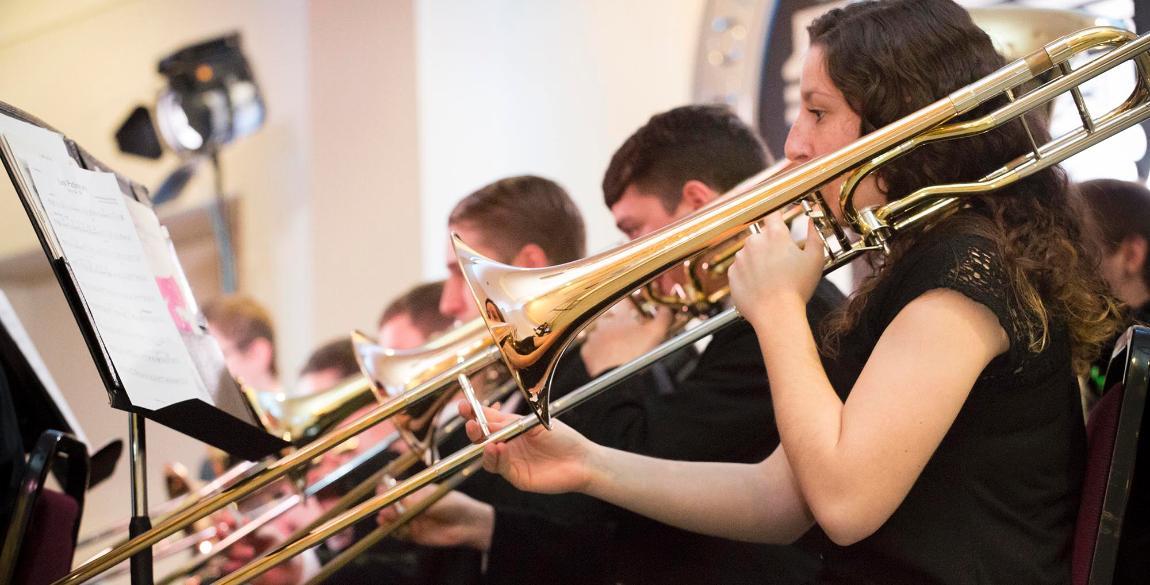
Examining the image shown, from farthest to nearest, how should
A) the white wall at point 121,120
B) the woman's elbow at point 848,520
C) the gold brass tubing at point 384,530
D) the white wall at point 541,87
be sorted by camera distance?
the white wall at point 121,120, the white wall at point 541,87, the gold brass tubing at point 384,530, the woman's elbow at point 848,520

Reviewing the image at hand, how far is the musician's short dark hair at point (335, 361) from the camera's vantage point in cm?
303

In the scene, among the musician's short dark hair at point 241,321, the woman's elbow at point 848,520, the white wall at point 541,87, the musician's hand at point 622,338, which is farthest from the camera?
the musician's short dark hair at point 241,321

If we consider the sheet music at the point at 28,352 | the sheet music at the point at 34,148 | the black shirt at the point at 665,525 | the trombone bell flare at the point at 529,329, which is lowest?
the black shirt at the point at 665,525

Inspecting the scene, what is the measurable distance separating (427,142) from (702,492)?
2458 mm

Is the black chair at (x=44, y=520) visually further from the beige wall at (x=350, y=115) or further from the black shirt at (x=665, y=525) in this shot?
the beige wall at (x=350, y=115)

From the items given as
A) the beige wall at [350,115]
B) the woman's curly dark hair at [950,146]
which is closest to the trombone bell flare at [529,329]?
the woman's curly dark hair at [950,146]

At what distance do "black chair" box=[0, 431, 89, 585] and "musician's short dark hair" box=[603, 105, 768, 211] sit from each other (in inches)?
41.9

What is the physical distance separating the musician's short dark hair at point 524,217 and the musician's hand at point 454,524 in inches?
21.7

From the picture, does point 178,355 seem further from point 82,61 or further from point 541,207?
point 82,61

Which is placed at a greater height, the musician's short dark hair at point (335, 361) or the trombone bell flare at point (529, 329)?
the trombone bell flare at point (529, 329)

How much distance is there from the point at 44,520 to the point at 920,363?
115cm

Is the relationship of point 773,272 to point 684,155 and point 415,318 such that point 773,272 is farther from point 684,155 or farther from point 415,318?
point 415,318

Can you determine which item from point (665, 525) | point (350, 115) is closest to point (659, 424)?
point (665, 525)

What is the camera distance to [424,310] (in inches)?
113
